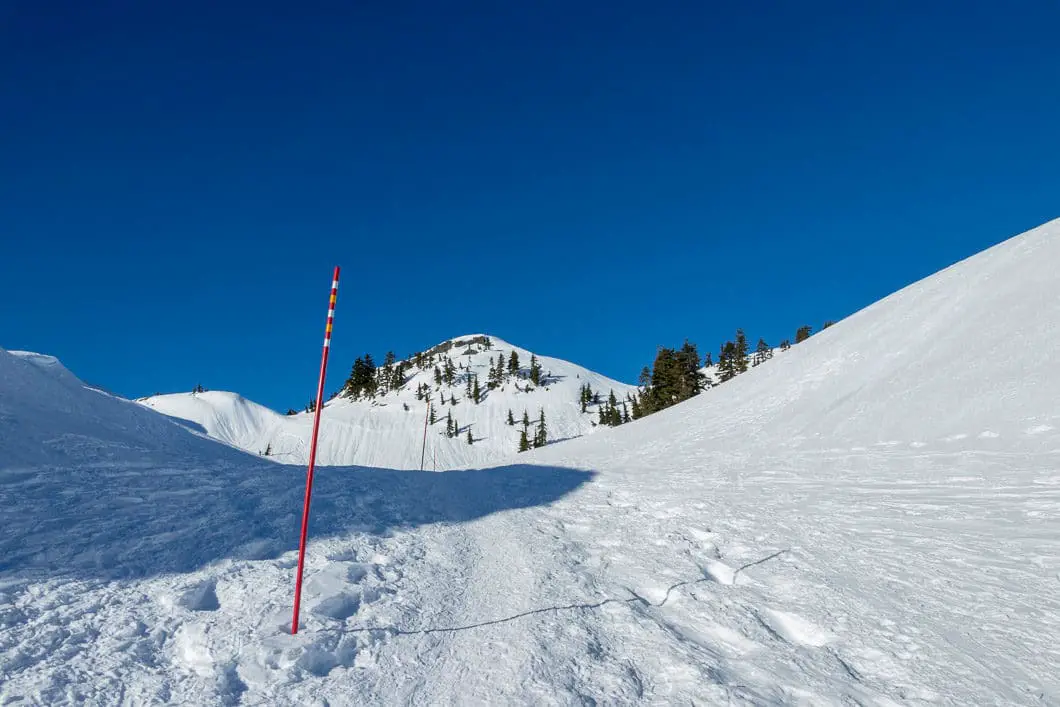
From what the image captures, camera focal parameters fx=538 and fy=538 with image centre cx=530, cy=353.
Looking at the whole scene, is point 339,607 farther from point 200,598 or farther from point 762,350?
point 762,350

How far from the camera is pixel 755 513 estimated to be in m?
12.4

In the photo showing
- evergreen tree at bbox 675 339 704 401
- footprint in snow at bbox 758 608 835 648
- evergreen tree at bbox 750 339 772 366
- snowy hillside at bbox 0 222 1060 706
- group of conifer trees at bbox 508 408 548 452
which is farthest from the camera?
evergreen tree at bbox 750 339 772 366

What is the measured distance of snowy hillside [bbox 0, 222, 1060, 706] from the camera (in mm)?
5371

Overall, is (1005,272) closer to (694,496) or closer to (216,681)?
(694,496)

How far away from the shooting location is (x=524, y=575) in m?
8.46

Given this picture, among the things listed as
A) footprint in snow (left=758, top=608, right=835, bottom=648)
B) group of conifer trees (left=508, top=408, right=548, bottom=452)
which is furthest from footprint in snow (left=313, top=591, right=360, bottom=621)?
group of conifer trees (left=508, top=408, right=548, bottom=452)

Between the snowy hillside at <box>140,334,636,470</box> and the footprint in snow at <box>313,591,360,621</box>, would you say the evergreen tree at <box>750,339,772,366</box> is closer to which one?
the snowy hillside at <box>140,334,636,470</box>

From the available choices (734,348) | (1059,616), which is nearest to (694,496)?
(1059,616)

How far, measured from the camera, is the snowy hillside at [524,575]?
211 inches

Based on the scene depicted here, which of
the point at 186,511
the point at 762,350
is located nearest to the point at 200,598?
the point at 186,511

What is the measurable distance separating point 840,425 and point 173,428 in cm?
2662

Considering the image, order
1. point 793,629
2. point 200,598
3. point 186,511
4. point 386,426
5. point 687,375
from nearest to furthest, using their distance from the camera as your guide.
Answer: point 200,598 < point 793,629 < point 186,511 < point 687,375 < point 386,426

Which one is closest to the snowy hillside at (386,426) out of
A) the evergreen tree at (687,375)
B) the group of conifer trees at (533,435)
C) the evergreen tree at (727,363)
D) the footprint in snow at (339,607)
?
Result: the group of conifer trees at (533,435)

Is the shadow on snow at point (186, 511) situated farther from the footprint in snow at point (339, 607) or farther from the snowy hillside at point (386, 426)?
the snowy hillside at point (386, 426)
